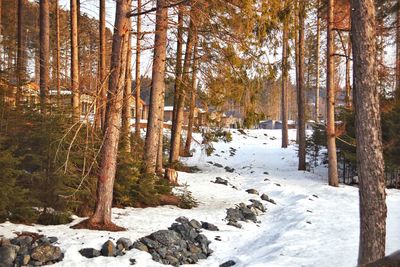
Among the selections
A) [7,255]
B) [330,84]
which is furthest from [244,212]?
[7,255]

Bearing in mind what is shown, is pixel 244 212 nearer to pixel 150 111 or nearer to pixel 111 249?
pixel 150 111

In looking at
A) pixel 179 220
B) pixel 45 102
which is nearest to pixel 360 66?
pixel 179 220

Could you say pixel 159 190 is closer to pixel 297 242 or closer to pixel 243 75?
pixel 243 75

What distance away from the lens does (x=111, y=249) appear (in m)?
7.04

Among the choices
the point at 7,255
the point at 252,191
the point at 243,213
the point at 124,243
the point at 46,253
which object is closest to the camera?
the point at 7,255

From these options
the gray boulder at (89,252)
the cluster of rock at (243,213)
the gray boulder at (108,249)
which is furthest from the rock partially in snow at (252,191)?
the gray boulder at (89,252)

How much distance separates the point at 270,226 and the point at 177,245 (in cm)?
310

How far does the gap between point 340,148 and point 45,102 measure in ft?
39.3

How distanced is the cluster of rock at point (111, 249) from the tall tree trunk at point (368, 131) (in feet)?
12.6

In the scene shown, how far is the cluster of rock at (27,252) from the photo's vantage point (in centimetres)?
650

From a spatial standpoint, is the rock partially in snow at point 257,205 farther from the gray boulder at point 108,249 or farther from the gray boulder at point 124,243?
the gray boulder at point 108,249

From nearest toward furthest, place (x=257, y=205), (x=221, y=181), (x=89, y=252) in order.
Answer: (x=89, y=252), (x=257, y=205), (x=221, y=181)

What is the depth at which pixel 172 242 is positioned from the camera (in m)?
7.95

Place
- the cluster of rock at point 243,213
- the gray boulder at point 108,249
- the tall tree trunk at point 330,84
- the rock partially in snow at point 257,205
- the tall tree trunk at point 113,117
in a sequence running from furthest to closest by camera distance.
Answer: the tall tree trunk at point 330,84, the rock partially in snow at point 257,205, the cluster of rock at point 243,213, the tall tree trunk at point 113,117, the gray boulder at point 108,249
